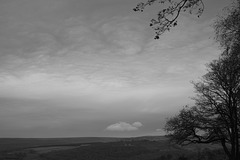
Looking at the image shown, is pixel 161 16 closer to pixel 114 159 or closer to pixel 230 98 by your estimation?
pixel 230 98

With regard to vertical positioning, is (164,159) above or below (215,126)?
below

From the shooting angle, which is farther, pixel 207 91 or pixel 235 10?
pixel 207 91

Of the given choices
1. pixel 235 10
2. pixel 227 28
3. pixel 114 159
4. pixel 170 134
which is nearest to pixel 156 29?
pixel 235 10

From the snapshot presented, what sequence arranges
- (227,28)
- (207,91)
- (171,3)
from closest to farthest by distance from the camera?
(171,3)
(227,28)
(207,91)

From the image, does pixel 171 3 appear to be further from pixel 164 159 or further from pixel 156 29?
pixel 164 159

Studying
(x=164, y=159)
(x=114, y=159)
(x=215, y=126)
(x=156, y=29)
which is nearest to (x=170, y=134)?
(x=215, y=126)

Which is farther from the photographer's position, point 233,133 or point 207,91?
point 207,91

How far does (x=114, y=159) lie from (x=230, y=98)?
86.5 m

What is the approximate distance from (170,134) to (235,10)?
84.1 ft

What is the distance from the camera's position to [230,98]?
106 ft

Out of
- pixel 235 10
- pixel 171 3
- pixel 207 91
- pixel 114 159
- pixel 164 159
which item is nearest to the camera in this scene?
pixel 171 3

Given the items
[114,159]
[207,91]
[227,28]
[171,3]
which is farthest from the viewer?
[114,159]

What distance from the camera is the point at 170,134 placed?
119 feet

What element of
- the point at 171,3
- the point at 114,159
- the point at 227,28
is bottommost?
the point at 114,159
